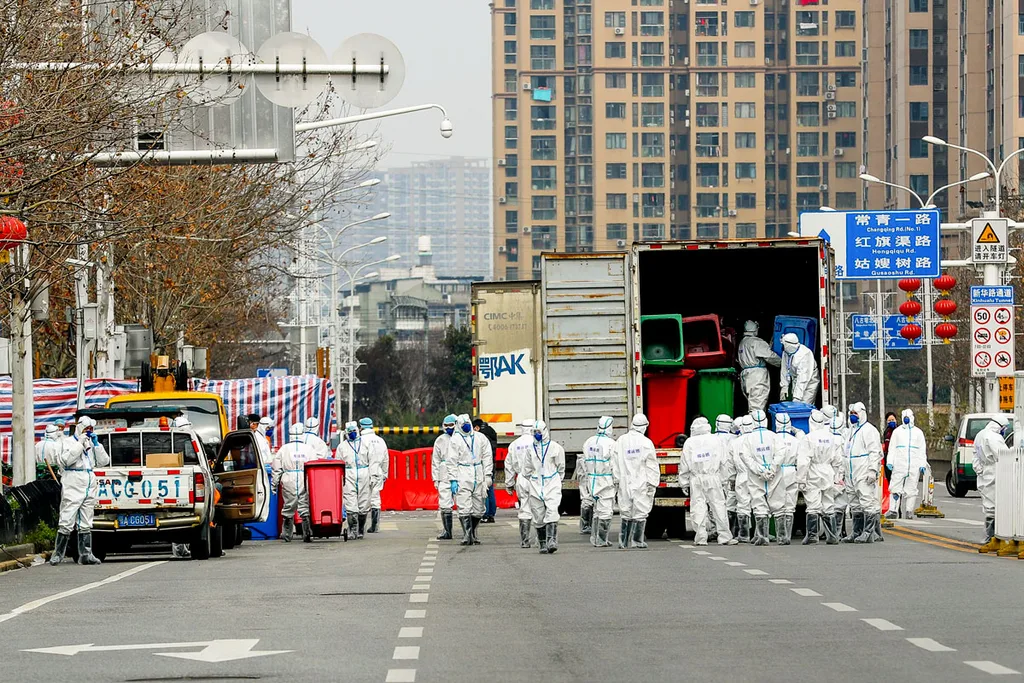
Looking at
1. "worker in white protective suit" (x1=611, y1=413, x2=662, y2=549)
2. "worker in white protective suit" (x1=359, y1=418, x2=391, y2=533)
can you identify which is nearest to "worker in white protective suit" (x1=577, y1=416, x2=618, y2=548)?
"worker in white protective suit" (x1=611, y1=413, x2=662, y2=549)

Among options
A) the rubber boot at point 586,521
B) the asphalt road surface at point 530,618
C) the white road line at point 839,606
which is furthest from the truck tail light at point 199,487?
the white road line at point 839,606

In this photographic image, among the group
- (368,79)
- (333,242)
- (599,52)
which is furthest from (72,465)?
(599,52)

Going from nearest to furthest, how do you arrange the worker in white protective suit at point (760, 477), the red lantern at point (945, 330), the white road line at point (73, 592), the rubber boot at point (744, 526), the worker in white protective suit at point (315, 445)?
the white road line at point (73, 592)
the worker in white protective suit at point (760, 477)
the rubber boot at point (744, 526)
the worker in white protective suit at point (315, 445)
the red lantern at point (945, 330)

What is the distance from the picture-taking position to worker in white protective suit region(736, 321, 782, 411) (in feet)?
85.4

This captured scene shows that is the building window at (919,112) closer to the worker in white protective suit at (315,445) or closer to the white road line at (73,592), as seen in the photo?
the worker in white protective suit at (315,445)

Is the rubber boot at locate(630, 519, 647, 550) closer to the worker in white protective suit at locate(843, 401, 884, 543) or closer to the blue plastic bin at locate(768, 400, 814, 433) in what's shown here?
the worker in white protective suit at locate(843, 401, 884, 543)

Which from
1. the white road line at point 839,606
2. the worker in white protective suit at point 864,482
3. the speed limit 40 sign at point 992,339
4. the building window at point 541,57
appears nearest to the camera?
the white road line at point 839,606

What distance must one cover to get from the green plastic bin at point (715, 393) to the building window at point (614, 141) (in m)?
96.0

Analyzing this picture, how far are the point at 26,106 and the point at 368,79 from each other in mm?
3588

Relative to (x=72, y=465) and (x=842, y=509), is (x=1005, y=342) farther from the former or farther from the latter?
(x=72, y=465)

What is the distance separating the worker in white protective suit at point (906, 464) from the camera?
95.7 ft

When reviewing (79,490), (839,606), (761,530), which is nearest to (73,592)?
(79,490)

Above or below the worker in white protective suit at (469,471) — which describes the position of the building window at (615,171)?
above

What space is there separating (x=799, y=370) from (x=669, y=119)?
323 ft
